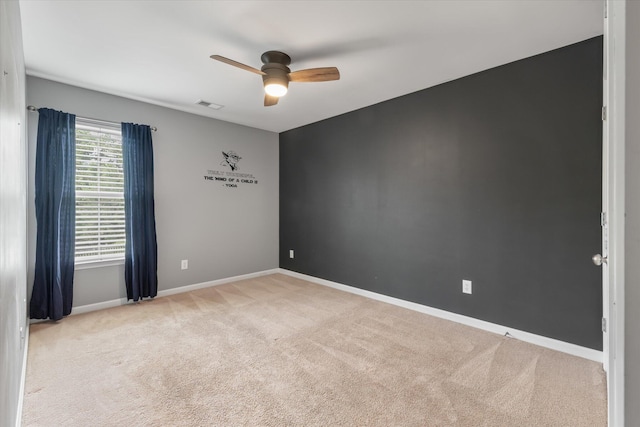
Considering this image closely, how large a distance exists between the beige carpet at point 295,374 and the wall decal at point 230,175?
1953 mm

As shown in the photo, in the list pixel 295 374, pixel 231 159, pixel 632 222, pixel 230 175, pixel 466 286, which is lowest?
pixel 295 374

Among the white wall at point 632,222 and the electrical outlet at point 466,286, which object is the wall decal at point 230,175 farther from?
the white wall at point 632,222

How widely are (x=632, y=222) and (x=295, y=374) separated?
1.95 metres

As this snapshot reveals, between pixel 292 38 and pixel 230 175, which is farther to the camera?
pixel 230 175

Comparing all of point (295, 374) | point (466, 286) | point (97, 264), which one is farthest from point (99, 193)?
point (466, 286)

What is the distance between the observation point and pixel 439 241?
10.1 feet

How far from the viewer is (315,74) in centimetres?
233

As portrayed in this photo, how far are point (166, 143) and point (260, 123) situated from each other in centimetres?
137

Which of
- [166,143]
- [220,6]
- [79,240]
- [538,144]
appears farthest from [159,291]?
[538,144]

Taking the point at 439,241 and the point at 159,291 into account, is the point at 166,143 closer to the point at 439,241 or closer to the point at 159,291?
the point at 159,291

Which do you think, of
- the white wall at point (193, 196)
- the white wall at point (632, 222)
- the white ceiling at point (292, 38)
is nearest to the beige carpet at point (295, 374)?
the white wall at point (193, 196)

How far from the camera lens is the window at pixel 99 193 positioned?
10.3 ft

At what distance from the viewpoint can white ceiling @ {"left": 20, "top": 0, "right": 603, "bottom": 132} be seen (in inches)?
74.2

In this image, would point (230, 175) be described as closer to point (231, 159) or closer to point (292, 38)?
point (231, 159)
